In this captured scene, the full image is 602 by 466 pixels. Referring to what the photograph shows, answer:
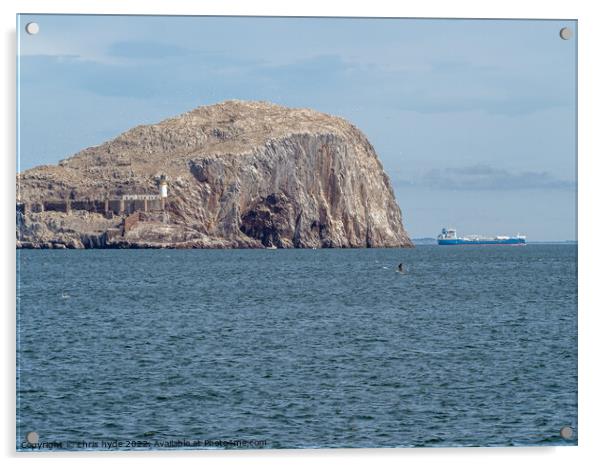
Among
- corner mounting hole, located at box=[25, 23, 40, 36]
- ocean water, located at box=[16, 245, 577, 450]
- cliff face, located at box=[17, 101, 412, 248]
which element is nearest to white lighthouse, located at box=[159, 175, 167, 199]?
cliff face, located at box=[17, 101, 412, 248]

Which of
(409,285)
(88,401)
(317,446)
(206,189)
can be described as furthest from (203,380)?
(206,189)

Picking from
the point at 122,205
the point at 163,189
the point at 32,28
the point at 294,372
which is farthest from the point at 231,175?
the point at 32,28

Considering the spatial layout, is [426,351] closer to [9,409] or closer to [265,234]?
[9,409]

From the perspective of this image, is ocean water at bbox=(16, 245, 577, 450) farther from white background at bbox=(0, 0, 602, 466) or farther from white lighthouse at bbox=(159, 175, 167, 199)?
white lighthouse at bbox=(159, 175, 167, 199)

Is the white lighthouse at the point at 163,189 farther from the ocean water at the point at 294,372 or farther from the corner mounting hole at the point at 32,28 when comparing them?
the corner mounting hole at the point at 32,28

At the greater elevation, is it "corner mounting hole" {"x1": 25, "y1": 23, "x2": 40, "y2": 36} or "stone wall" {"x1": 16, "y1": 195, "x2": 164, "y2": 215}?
"stone wall" {"x1": 16, "y1": 195, "x2": 164, "y2": 215}
